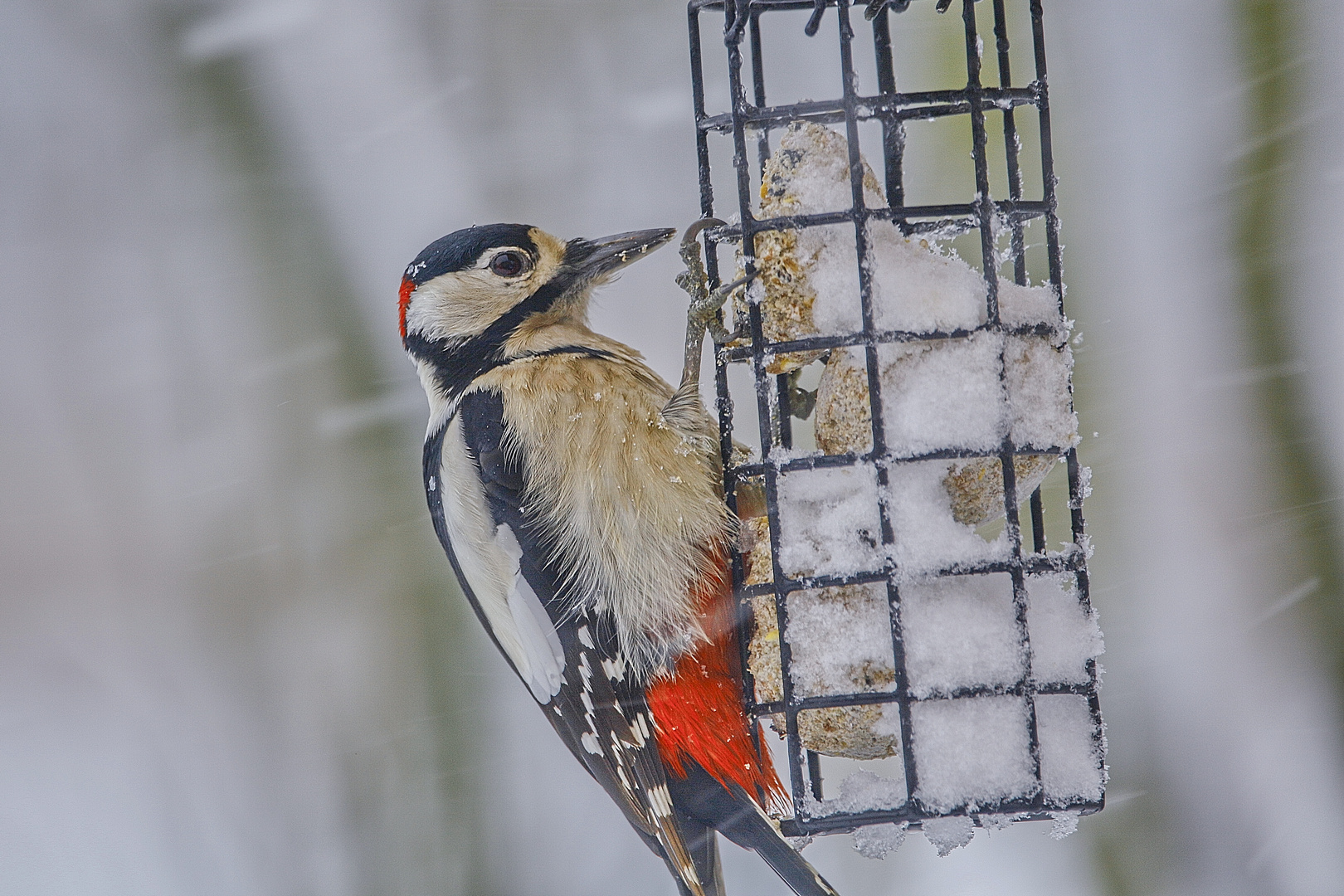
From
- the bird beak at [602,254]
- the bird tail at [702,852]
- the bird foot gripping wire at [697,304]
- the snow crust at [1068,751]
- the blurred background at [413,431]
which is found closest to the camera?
the snow crust at [1068,751]

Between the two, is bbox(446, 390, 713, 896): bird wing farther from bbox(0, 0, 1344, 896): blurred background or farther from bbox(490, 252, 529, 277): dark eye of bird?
bbox(0, 0, 1344, 896): blurred background

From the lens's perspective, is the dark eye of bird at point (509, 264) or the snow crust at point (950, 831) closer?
the snow crust at point (950, 831)

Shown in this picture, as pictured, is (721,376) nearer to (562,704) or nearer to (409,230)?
(562,704)

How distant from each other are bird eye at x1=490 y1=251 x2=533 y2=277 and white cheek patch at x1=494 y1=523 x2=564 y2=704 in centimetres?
65

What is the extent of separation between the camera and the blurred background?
310 centimetres

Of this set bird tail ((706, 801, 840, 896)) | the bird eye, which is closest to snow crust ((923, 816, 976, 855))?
bird tail ((706, 801, 840, 896))

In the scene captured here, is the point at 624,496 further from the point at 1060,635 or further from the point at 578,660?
the point at 1060,635

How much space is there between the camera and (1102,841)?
10.6 ft

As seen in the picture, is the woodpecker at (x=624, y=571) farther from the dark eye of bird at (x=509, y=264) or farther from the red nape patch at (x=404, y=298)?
the red nape patch at (x=404, y=298)

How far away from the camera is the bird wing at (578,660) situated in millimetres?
2355

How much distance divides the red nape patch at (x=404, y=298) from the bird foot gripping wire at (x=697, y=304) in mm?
834

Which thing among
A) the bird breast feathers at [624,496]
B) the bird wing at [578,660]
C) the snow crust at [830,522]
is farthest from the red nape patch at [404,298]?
the snow crust at [830,522]

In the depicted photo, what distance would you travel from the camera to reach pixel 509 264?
2.70m

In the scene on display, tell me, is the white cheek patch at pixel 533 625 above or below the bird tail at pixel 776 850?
above
